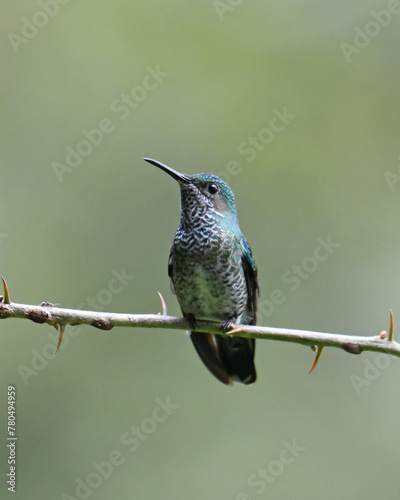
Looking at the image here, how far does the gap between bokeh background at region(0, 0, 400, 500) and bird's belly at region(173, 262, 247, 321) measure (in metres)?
2.08

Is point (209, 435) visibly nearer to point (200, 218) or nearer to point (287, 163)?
point (200, 218)

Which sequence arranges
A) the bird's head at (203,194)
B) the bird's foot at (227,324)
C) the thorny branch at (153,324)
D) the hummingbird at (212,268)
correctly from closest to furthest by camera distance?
the thorny branch at (153,324) < the bird's foot at (227,324) < the hummingbird at (212,268) < the bird's head at (203,194)

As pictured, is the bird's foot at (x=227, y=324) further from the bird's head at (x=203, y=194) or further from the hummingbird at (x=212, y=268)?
the bird's head at (x=203, y=194)

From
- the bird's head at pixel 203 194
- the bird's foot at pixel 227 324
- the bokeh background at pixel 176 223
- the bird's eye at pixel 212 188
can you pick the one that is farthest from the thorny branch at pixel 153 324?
the bokeh background at pixel 176 223

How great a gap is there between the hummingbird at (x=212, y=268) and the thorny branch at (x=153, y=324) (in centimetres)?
129

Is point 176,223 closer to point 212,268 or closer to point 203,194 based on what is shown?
point 203,194

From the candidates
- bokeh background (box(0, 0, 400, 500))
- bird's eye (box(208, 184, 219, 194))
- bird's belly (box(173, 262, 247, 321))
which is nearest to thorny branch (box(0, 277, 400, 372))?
bird's belly (box(173, 262, 247, 321))

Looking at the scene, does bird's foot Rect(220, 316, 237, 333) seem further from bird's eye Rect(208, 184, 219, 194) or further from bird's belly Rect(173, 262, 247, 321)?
bird's eye Rect(208, 184, 219, 194)

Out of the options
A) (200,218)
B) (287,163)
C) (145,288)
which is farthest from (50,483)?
(287,163)

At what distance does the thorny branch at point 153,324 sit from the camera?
116 inches

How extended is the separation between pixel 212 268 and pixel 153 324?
1.49 metres

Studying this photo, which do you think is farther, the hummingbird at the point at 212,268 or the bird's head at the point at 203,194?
the bird's head at the point at 203,194

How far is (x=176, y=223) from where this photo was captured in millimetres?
7691

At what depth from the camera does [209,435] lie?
6.80 m
